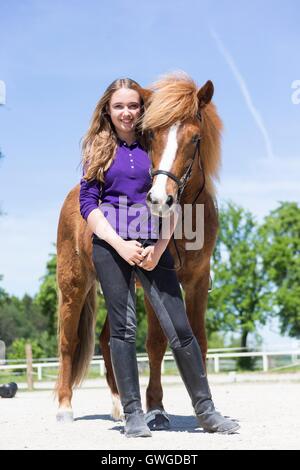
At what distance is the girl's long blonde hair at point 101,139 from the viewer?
4.39 metres

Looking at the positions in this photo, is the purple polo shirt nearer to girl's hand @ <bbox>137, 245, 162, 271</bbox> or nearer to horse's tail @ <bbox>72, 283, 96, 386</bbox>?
girl's hand @ <bbox>137, 245, 162, 271</bbox>

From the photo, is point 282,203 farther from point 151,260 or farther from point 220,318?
point 151,260

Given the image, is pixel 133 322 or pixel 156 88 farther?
pixel 156 88

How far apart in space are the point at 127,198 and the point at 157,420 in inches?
66.0

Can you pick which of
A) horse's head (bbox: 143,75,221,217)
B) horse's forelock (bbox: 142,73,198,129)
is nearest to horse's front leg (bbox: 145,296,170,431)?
horse's head (bbox: 143,75,221,217)

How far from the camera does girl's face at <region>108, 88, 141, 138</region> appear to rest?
447 centimetres

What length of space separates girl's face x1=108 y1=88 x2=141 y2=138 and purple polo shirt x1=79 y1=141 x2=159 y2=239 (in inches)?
6.6

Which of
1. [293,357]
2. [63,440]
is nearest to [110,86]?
[63,440]

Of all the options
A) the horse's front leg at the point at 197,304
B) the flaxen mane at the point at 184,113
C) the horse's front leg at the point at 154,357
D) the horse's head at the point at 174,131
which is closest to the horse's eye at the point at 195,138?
the horse's head at the point at 174,131

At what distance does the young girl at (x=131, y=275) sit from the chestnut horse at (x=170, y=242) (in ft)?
0.79

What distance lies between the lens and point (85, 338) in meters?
6.45

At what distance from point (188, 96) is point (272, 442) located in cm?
227

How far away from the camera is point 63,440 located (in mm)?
4180

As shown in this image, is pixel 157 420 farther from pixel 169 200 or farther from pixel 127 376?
pixel 169 200
